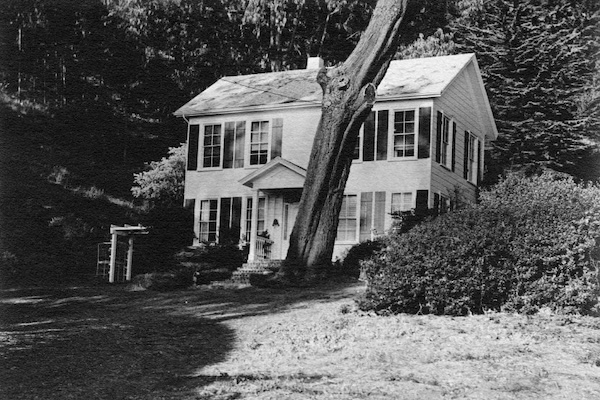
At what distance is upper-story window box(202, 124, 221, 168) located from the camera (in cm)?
2641

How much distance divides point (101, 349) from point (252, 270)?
34.1 ft

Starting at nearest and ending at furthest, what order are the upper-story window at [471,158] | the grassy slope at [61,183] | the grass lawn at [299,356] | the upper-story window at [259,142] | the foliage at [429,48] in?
the grass lawn at [299,356]
the grassy slope at [61,183]
the upper-story window at [259,142]
the upper-story window at [471,158]
the foliage at [429,48]

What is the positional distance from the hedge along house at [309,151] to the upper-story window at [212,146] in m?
0.03

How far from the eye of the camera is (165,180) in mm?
31391

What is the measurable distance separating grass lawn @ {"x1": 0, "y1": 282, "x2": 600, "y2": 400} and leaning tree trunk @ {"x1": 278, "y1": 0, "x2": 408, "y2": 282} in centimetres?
363

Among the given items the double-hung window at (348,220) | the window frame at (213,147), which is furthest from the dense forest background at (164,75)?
the double-hung window at (348,220)

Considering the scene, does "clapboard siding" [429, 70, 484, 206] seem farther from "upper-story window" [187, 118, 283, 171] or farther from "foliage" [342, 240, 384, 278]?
"upper-story window" [187, 118, 283, 171]

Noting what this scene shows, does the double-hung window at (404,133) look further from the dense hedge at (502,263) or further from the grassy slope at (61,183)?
the dense hedge at (502,263)

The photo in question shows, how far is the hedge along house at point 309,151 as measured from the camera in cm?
2377

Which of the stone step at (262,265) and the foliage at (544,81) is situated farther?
the foliage at (544,81)

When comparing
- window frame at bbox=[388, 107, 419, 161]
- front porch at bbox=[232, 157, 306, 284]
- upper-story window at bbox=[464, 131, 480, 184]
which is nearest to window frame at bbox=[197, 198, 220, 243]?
front porch at bbox=[232, 157, 306, 284]

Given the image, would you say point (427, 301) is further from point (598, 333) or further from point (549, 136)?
point (549, 136)

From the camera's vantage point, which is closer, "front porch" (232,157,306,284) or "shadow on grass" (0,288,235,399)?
"shadow on grass" (0,288,235,399)

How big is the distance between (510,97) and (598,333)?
838 inches
